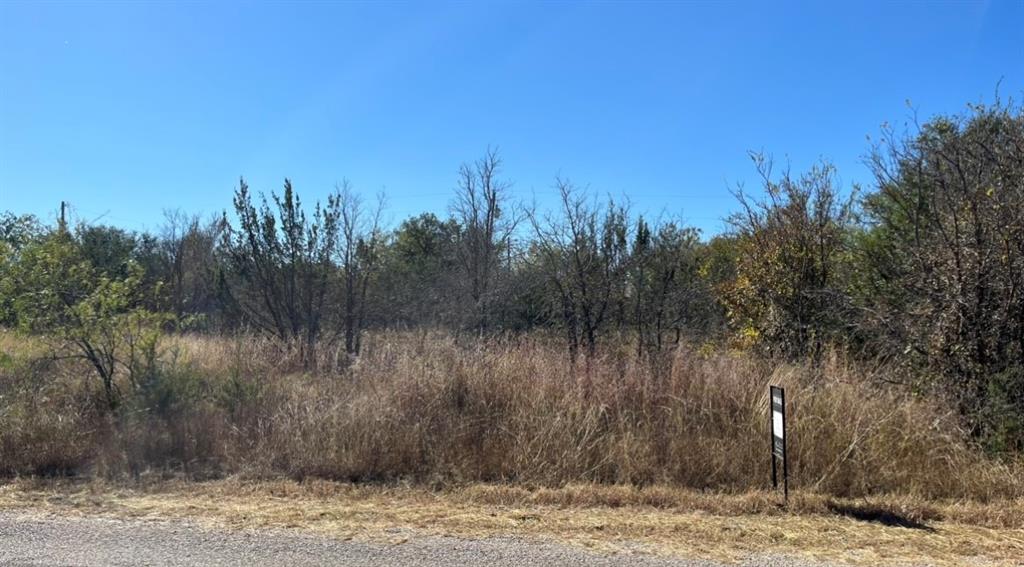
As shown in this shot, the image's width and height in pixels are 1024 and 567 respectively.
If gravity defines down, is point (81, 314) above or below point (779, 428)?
above

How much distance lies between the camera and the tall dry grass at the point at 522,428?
564 cm

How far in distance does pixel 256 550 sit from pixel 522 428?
2834 millimetres

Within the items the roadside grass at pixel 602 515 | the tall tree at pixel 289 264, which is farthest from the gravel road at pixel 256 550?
the tall tree at pixel 289 264

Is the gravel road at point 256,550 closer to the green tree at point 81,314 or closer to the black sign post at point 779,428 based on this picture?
the black sign post at point 779,428

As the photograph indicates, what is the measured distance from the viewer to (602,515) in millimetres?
4773

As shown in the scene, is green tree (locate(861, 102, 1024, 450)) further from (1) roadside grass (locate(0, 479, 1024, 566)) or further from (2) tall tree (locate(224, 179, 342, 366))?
(2) tall tree (locate(224, 179, 342, 366))

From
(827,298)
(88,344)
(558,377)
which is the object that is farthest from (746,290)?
(88,344)

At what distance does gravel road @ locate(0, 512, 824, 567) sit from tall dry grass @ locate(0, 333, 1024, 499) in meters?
1.47

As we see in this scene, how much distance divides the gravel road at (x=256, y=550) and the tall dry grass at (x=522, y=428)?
147 centimetres

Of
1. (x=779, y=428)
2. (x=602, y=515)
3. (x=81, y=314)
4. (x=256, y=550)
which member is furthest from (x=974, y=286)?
(x=81, y=314)

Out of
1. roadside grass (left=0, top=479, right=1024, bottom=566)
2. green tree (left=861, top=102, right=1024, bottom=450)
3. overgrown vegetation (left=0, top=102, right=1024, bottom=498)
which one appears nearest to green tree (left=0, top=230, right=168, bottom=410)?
overgrown vegetation (left=0, top=102, right=1024, bottom=498)

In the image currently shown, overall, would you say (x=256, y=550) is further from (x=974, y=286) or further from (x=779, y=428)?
(x=974, y=286)

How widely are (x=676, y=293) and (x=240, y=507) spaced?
31.5ft

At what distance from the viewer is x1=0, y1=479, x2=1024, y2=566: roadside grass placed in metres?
4.11
